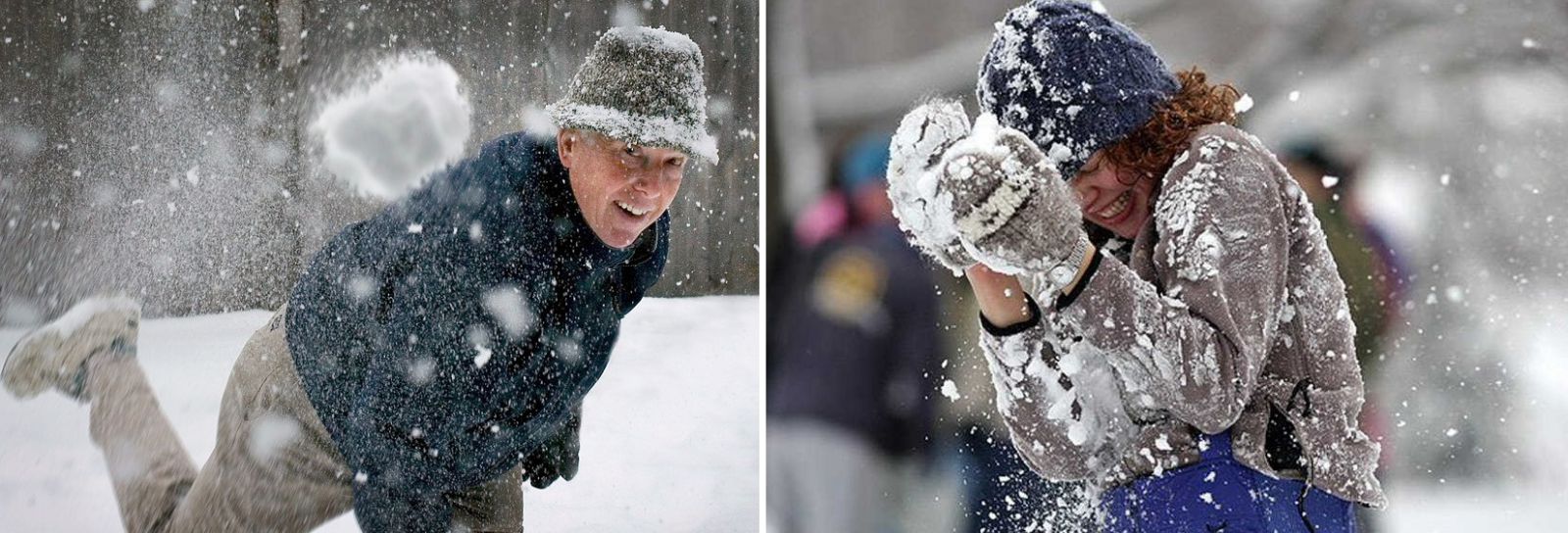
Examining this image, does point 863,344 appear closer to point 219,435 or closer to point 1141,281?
point 1141,281

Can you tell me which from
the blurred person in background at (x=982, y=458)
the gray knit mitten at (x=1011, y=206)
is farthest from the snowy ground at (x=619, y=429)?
the gray knit mitten at (x=1011, y=206)

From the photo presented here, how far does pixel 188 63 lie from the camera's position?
6.61 ft

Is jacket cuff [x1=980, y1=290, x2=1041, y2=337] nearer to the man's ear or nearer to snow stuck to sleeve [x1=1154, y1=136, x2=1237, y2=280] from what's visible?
snow stuck to sleeve [x1=1154, y1=136, x2=1237, y2=280]

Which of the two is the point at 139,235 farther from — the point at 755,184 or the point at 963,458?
the point at 963,458

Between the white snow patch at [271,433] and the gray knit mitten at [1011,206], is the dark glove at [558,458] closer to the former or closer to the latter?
the white snow patch at [271,433]

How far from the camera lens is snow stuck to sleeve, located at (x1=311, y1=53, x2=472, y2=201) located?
201 centimetres

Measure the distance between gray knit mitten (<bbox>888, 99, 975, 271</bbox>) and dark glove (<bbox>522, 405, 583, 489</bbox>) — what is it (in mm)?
979

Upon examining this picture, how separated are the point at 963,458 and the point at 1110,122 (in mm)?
669

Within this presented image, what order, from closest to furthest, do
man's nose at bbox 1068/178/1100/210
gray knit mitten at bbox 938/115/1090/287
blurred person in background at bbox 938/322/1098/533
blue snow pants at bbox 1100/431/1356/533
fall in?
gray knit mitten at bbox 938/115/1090/287, blue snow pants at bbox 1100/431/1356/533, man's nose at bbox 1068/178/1100/210, blurred person in background at bbox 938/322/1098/533

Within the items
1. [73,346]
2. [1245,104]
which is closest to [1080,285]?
[1245,104]

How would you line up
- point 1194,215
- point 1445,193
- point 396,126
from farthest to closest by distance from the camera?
1. point 396,126
2. point 1445,193
3. point 1194,215

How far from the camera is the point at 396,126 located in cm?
203

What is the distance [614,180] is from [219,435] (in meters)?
0.76

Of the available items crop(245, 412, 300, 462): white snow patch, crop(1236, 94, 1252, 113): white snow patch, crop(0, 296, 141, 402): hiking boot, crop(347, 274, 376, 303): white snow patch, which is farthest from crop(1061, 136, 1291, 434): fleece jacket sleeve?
crop(0, 296, 141, 402): hiking boot
